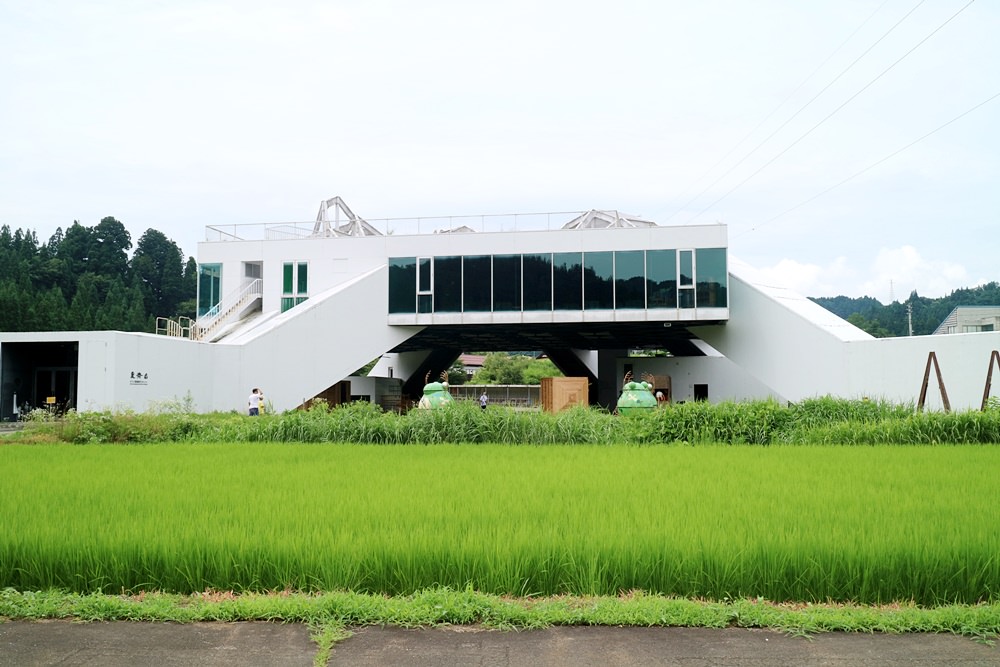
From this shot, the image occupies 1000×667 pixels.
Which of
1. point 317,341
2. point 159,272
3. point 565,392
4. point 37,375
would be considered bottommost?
point 565,392

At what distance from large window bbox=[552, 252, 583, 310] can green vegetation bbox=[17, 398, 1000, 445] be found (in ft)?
54.5

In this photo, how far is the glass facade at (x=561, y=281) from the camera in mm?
33844

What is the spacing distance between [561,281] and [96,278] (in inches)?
3236

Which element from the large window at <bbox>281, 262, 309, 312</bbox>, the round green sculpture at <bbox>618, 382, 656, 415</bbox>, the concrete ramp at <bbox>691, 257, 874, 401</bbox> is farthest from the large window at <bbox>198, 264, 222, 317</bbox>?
the round green sculpture at <bbox>618, 382, 656, 415</bbox>

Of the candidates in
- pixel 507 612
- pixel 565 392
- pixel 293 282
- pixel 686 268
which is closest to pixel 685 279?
pixel 686 268

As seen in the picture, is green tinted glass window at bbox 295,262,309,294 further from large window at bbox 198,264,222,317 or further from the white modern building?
large window at bbox 198,264,222,317

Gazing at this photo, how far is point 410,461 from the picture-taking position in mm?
12023

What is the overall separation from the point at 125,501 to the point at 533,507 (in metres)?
3.85

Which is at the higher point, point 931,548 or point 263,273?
point 263,273

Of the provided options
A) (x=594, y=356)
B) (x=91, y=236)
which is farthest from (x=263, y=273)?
(x=91, y=236)

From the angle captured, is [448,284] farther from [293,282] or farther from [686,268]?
[686,268]

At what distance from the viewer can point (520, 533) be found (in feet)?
20.8

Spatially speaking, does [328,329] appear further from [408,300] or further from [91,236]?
[91,236]

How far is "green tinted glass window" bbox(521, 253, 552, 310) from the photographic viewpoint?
1367 inches
